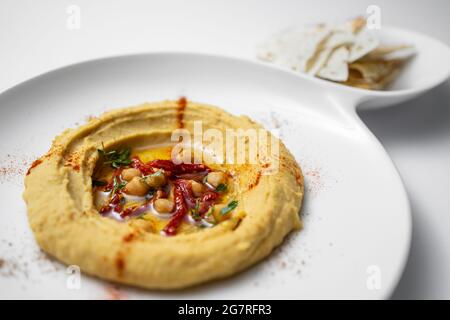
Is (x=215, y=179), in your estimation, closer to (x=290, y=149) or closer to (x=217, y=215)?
(x=217, y=215)

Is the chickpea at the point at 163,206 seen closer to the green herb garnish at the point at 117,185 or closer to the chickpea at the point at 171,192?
the chickpea at the point at 171,192

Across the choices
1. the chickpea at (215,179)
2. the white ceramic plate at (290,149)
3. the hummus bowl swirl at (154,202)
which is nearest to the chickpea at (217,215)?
the hummus bowl swirl at (154,202)

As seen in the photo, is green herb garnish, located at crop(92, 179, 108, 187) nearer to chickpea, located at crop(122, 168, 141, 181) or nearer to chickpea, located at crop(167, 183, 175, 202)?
chickpea, located at crop(122, 168, 141, 181)

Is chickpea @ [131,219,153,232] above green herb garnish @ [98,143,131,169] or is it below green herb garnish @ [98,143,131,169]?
below

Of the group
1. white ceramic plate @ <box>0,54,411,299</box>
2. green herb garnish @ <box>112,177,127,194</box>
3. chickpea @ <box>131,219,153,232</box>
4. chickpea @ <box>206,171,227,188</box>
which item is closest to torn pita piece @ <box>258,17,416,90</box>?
white ceramic plate @ <box>0,54,411,299</box>

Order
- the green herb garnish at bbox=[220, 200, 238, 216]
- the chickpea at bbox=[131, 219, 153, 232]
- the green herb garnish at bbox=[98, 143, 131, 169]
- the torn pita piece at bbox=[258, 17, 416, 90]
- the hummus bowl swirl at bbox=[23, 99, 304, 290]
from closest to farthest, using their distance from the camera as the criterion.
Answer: the hummus bowl swirl at bbox=[23, 99, 304, 290], the chickpea at bbox=[131, 219, 153, 232], the green herb garnish at bbox=[220, 200, 238, 216], the green herb garnish at bbox=[98, 143, 131, 169], the torn pita piece at bbox=[258, 17, 416, 90]
